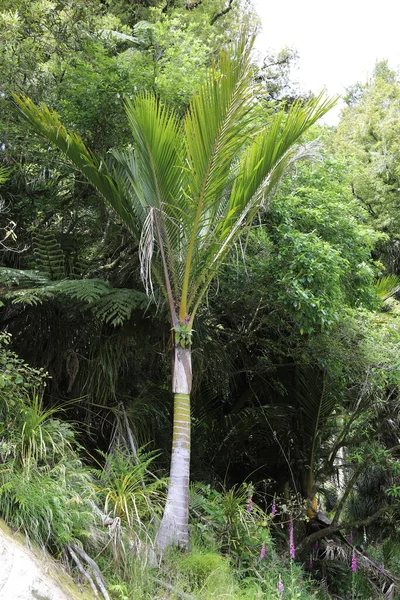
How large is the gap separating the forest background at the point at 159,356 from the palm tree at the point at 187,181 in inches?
17.4

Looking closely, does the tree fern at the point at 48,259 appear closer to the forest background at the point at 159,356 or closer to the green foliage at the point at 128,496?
the forest background at the point at 159,356

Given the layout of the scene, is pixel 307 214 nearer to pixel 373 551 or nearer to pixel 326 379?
pixel 326 379

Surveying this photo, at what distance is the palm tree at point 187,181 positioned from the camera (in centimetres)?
482

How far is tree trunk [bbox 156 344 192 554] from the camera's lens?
4676 mm

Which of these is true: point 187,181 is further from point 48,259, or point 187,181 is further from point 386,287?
point 386,287

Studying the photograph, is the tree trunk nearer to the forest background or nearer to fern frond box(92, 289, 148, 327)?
the forest background

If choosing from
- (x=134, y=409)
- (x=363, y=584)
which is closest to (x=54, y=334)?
(x=134, y=409)

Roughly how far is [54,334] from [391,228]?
919cm

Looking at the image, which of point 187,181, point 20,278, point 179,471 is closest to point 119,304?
point 20,278

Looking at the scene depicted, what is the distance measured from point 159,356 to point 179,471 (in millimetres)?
2484

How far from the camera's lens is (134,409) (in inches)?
257

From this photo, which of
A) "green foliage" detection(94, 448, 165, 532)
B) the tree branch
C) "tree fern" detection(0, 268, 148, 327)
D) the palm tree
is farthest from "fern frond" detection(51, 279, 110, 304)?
the tree branch

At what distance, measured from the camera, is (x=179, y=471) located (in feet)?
16.0

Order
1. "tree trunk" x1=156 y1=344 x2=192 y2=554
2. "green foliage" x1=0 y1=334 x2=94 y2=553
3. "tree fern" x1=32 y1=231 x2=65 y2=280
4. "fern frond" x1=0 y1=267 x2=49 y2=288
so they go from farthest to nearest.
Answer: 1. "tree fern" x1=32 y1=231 x2=65 y2=280
2. "fern frond" x1=0 y1=267 x2=49 y2=288
3. "tree trunk" x1=156 y1=344 x2=192 y2=554
4. "green foliage" x1=0 y1=334 x2=94 y2=553
